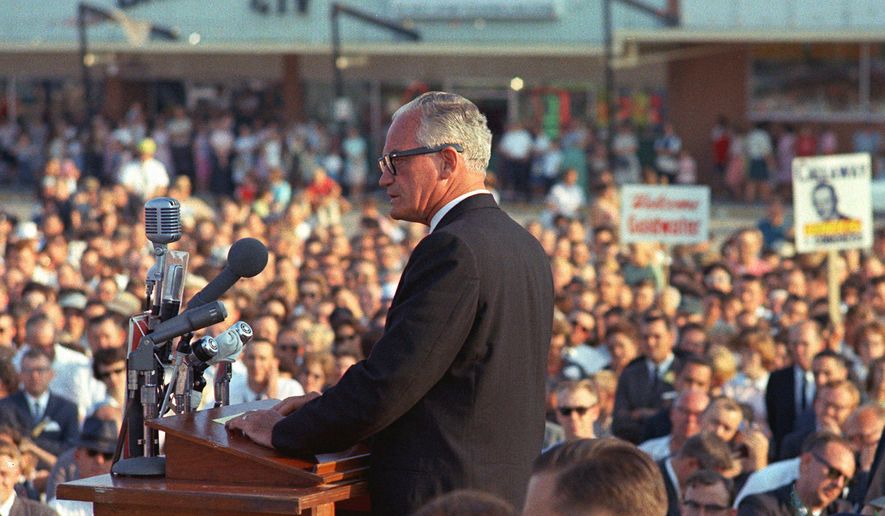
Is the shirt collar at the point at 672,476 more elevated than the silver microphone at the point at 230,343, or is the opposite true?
the silver microphone at the point at 230,343

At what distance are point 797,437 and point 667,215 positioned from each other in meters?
6.87

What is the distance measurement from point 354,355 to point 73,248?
27.7 ft

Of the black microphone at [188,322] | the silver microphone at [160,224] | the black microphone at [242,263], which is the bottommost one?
the black microphone at [188,322]

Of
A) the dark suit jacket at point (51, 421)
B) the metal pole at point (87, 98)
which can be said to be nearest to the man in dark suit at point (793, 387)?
the dark suit jacket at point (51, 421)

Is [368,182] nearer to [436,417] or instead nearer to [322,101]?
[322,101]

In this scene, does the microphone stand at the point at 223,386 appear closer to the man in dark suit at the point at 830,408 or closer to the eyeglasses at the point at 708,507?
the eyeglasses at the point at 708,507

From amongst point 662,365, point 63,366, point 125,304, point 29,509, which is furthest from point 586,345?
point 29,509

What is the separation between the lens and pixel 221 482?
3.54 m

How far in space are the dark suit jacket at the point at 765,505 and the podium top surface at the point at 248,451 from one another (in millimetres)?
3595

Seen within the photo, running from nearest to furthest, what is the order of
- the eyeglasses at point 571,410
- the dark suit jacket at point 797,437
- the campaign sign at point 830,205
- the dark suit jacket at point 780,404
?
the eyeglasses at point 571,410
the dark suit jacket at point 797,437
the dark suit jacket at point 780,404
the campaign sign at point 830,205

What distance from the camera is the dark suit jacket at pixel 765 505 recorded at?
22.7ft

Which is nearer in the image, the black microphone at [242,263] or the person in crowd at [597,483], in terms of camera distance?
the person in crowd at [597,483]

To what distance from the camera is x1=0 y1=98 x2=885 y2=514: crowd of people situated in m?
7.36

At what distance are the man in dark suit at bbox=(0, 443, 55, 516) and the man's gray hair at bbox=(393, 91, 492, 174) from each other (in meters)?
3.20
